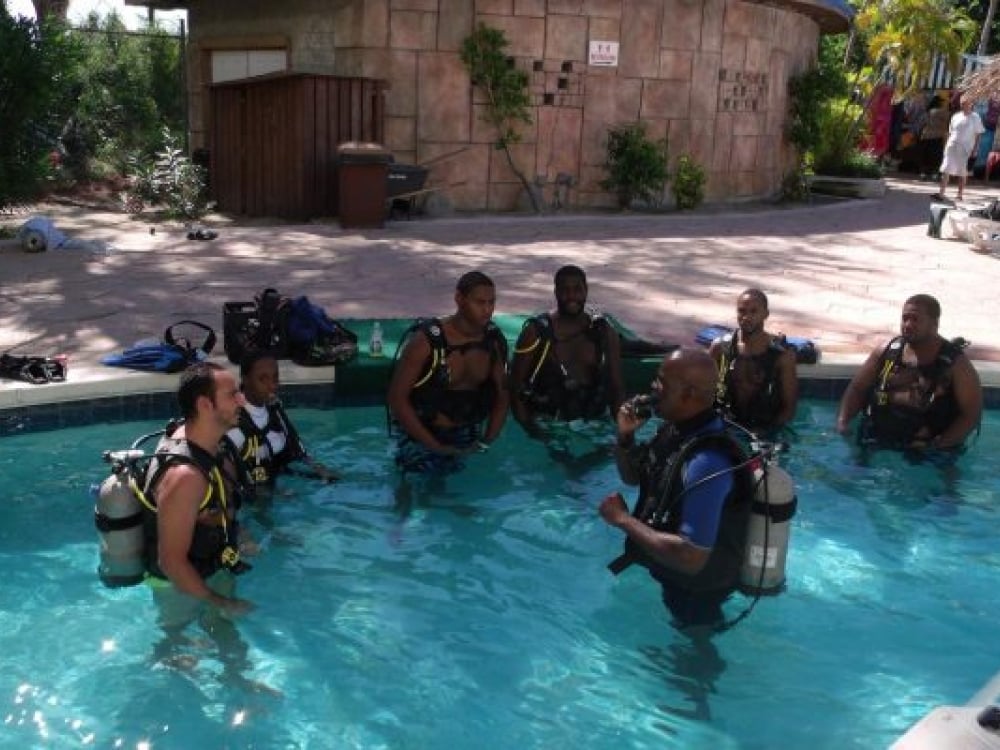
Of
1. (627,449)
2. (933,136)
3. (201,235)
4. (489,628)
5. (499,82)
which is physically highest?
(499,82)

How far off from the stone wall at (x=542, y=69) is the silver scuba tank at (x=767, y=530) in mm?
11457

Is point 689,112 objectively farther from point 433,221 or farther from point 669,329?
point 669,329

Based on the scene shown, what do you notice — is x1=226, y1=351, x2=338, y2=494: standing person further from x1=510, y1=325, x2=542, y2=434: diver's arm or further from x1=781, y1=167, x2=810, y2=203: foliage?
x1=781, y1=167, x2=810, y2=203: foliage

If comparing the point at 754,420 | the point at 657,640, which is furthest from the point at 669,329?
the point at 657,640

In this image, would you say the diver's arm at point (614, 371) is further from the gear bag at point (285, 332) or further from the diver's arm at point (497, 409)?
the gear bag at point (285, 332)

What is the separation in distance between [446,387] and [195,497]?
2.10 metres

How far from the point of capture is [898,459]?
6.39m

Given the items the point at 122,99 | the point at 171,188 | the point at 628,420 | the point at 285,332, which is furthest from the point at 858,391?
the point at 122,99

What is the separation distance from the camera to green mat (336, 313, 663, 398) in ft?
23.0

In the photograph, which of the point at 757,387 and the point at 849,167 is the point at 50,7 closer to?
the point at 849,167

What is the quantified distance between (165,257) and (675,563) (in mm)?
8600

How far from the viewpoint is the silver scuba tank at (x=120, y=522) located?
3723 millimetres

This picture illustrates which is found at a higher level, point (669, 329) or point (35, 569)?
point (669, 329)

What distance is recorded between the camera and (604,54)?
1505 centimetres
